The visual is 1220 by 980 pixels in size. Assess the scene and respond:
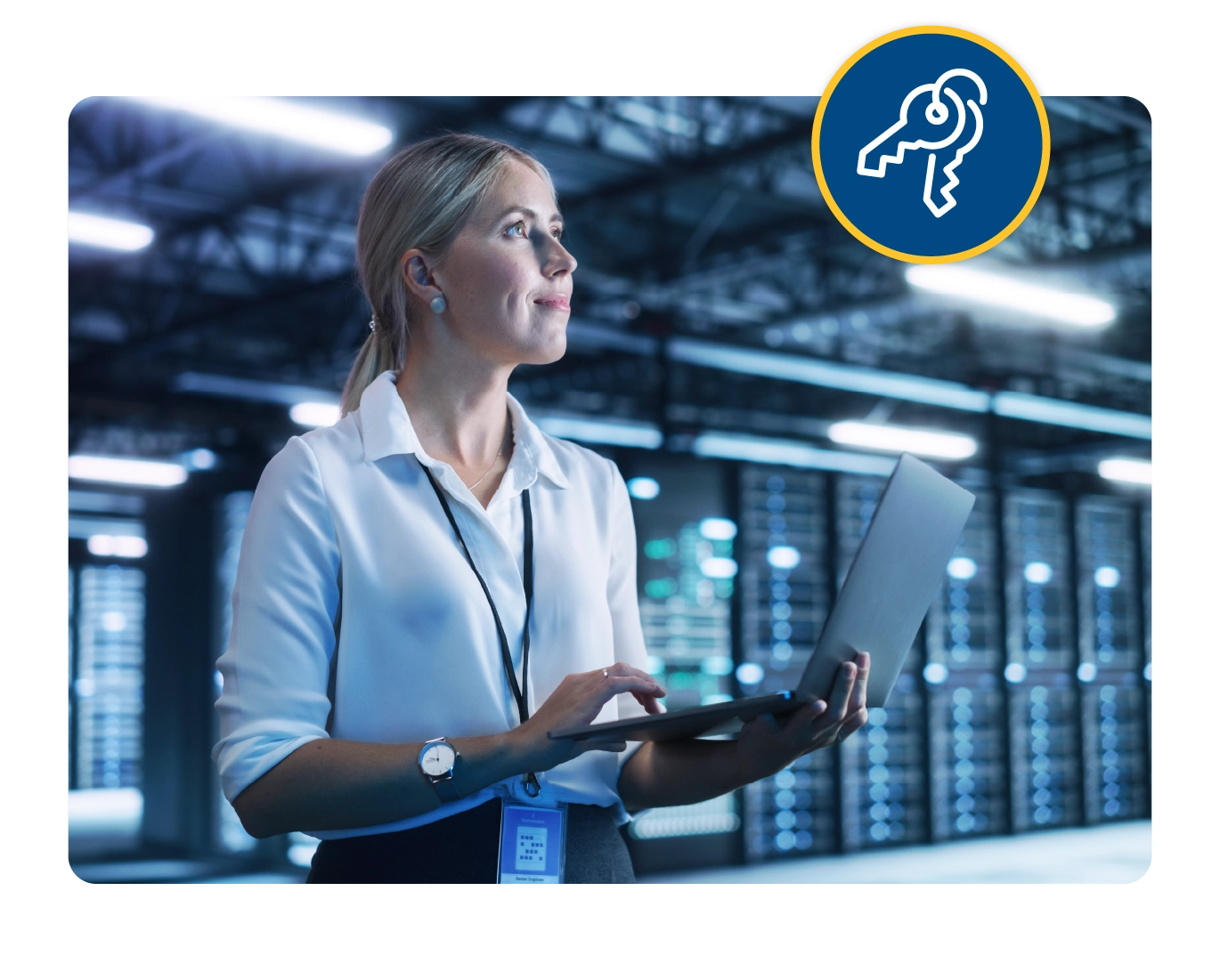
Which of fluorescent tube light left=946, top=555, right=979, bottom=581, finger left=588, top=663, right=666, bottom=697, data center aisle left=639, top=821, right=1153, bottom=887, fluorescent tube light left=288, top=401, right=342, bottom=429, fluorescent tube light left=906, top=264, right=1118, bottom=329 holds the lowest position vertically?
data center aisle left=639, top=821, right=1153, bottom=887

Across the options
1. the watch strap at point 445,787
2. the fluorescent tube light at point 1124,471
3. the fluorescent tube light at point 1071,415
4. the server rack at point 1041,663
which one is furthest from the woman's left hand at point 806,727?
the fluorescent tube light at point 1124,471

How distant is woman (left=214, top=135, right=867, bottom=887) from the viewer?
139 cm

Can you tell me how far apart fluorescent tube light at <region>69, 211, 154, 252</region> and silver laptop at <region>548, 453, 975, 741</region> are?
575 centimetres

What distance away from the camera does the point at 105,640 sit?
454 inches

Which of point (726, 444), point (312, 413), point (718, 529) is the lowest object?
point (718, 529)

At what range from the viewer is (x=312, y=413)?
9.00 metres

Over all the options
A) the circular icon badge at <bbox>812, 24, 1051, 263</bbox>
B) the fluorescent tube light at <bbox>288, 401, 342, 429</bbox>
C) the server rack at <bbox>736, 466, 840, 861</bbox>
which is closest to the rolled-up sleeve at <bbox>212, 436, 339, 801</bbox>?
the circular icon badge at <bbox>812, 24, 1051, 263</bbox>

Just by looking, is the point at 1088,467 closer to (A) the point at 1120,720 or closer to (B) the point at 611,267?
(A) the point at 1120,720

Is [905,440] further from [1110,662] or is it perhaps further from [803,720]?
[803,720]

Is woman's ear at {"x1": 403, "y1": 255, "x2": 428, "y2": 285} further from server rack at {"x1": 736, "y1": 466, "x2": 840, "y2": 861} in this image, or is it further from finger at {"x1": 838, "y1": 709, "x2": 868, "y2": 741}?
server rack at {"x1": 736, "y1": 466, "x2": 840, "y2": 861}

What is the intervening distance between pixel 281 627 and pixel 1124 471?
1095 centimetres

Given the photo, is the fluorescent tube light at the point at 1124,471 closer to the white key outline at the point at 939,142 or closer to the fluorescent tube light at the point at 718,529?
the fluorescent tube light at the point at 718,529

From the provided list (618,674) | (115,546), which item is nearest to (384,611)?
(618,674)

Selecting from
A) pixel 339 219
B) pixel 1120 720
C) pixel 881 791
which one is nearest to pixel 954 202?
pixel 339 219
